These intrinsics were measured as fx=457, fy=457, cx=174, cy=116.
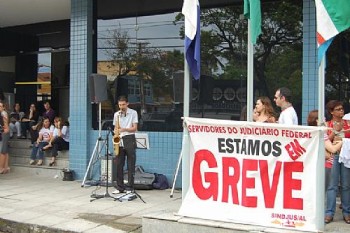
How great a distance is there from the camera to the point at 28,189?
31.4 ft

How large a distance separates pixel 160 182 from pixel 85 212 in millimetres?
2361

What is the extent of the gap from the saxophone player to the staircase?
10.3ft

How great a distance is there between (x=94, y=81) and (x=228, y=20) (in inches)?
121

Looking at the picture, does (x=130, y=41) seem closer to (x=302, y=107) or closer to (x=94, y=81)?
(x=94, y=81)

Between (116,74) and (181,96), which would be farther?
(116,74)

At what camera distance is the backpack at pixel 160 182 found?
9.38m

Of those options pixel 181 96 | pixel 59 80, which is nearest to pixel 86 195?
pixel 181 96

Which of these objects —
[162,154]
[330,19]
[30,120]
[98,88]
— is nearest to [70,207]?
[98,88]

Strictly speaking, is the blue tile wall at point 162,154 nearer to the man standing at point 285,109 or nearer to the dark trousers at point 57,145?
the dark trousers at point 57,145

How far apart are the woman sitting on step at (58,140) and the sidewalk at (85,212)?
58.7 inches

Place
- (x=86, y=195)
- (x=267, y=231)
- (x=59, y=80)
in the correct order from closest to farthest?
1. (x=267, y=231)
2. (x=86, y=195)
3. (x=59, y=80)

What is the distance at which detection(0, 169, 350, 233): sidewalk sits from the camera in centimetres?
561

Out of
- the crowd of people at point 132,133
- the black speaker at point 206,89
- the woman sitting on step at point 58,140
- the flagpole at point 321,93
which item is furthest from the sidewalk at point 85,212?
the black speaker at point 206,89

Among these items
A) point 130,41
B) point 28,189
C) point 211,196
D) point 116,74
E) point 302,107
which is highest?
point 130,41
